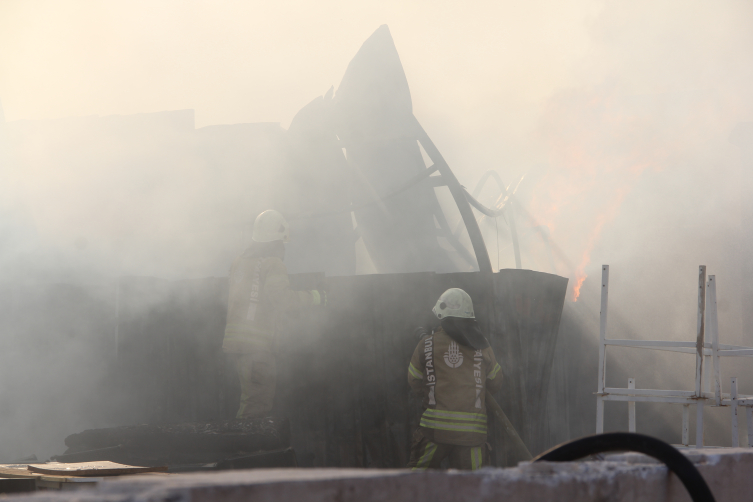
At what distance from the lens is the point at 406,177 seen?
1466 centimetres

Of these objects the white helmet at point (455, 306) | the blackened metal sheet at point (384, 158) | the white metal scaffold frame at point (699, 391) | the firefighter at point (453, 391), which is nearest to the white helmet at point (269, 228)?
the white helmet at point (455, 306)

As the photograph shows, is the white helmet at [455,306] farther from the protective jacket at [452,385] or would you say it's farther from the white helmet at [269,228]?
the white helmet at [269,228]

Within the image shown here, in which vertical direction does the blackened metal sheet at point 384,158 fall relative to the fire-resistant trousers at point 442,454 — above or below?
above

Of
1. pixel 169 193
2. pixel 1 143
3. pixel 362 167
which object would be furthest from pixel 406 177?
pixel 1 143

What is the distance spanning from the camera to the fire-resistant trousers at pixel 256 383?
5.23 m

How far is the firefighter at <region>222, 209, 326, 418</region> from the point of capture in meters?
5.25

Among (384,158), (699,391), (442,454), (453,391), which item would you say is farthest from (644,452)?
(384,158)

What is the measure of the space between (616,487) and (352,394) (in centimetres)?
444

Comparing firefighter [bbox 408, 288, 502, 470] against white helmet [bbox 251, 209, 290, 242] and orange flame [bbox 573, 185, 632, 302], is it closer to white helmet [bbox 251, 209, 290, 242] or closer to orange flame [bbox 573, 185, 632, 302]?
white helmet [bbox 251, 209, 290, 242]

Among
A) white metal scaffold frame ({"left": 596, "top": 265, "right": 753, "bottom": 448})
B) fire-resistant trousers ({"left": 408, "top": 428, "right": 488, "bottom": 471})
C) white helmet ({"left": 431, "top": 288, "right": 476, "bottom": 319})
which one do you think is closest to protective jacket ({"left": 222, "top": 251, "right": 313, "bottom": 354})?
white helmet ({"left": 431, "top": 288, "right": 476, "bottom": 319})

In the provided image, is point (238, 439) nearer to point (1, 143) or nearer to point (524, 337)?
point (524, 337)

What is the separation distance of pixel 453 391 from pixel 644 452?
3074 mm

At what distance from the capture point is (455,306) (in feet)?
16.4

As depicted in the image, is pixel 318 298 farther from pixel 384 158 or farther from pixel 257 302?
pixel 384 158
